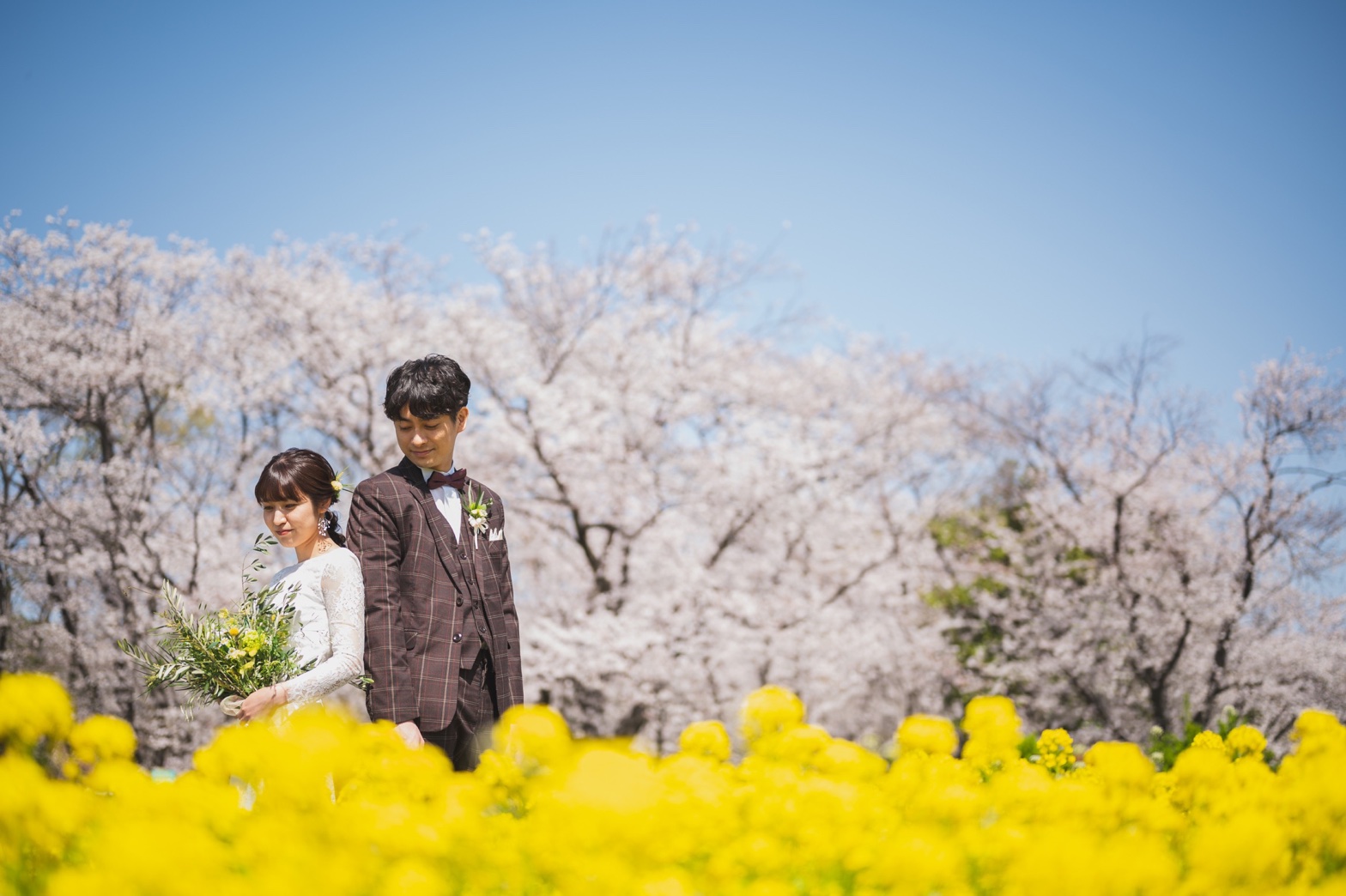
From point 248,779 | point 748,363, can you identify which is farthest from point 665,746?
point 248,779

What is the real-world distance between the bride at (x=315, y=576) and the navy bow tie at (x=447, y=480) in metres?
0.32

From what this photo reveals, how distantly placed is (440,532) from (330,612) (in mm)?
→ 432

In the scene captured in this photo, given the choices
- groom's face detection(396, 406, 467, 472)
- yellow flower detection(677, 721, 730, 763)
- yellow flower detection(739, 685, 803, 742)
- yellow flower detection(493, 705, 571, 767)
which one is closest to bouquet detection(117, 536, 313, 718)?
groom's face detection(396, 406, 467, 472)

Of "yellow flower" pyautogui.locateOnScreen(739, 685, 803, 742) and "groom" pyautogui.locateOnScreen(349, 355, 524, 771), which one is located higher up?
"groom" pyautogui.locateOnScreen(349, 355, 524, 771)

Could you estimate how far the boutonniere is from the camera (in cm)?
300

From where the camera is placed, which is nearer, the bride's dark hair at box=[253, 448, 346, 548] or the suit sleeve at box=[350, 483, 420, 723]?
the suit sleeve at box=[350, 483, 420, 723]

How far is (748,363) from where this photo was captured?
50.2 ft

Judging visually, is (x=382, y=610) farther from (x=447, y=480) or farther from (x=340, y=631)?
(x=447, y=480)

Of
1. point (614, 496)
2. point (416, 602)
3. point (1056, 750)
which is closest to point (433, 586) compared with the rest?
point (416, 602)

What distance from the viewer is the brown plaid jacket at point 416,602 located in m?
2.67

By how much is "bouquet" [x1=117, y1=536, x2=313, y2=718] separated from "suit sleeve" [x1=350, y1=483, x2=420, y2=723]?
0.82ft

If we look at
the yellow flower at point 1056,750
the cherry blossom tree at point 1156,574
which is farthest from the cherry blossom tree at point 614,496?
the yellow flower at point 1056,750

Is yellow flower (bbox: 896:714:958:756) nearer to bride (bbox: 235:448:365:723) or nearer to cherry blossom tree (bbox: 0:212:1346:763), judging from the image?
bride (bbox: 235:448:365:723)

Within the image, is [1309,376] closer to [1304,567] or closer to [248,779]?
[1304,567]
